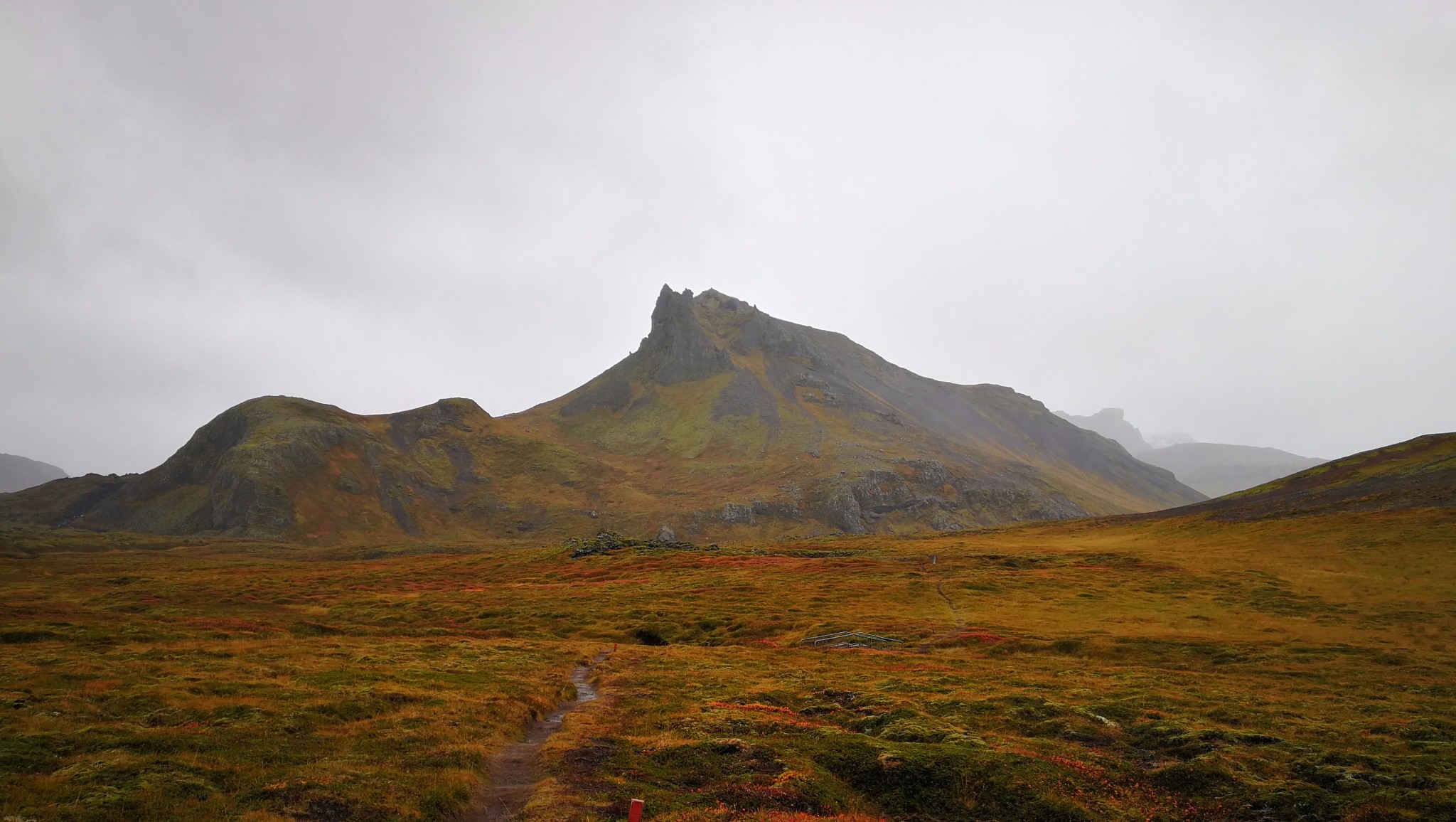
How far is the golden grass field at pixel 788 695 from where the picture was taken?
18000 mm

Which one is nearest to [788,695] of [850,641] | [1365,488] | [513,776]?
[513,776]

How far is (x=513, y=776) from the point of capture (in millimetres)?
20984

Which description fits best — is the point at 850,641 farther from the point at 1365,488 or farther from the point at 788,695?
the point at 1365,488

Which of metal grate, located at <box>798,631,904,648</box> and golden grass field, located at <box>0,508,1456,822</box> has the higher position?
golden grass field, located at <box>0,508,1456,822</box>

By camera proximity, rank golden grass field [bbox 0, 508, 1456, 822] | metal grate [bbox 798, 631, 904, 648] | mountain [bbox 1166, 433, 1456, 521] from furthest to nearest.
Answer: mountain [bbox 1166, 433, 1456, 521] < metal grate [bbox 798, 631, 904, 648] < golden grass field [bbox 0, 508, 1456, 822]

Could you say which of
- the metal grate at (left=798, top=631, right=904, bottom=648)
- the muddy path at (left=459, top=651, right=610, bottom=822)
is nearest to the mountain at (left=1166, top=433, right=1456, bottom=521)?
the metal grate at (left=798, top=631, right=904, bottom=648)

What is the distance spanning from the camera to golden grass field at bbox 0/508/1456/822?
1800 centimetres

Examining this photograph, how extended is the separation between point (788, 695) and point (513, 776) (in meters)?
15.5

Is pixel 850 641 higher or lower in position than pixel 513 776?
lower

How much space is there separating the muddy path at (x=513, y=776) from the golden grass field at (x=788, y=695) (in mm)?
590

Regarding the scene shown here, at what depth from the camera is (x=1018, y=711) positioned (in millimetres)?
28625

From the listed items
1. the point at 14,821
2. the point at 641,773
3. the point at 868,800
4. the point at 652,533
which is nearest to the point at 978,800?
the point at 868,800

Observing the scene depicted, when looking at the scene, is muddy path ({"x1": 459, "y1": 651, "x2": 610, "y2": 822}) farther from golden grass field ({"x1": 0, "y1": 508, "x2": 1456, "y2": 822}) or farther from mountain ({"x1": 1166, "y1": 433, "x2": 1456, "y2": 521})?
mountain ({"x1": 1166, "y1": 433, "x2": 1456, "y2": 521})

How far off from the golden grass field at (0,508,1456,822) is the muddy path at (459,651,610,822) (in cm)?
59
